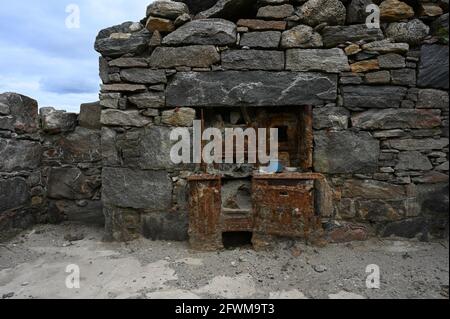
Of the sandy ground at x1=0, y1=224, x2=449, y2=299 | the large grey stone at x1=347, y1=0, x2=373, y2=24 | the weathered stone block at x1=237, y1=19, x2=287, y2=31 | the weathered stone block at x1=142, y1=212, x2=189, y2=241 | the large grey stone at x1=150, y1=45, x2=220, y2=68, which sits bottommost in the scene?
the sandy ground at x1=0, y1=224, x2=449, y2=299

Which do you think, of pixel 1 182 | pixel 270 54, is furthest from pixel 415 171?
pixel 1 182

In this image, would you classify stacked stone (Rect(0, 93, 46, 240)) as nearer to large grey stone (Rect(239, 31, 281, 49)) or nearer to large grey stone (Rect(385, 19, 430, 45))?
large grey stone (Rect(239, 31, 281, 49))

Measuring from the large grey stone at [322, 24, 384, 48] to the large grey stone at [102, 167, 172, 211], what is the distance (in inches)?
81.4

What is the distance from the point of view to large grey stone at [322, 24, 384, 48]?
266cm

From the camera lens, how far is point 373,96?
271cm

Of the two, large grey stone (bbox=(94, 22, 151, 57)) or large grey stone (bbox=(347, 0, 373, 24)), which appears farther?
large grey stone (bbox=(94, 22, 151, 57))

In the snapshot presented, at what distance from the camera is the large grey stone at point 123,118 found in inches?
112

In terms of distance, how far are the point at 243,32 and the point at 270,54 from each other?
34cm

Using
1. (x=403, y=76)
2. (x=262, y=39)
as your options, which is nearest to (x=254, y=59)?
(x=262, y=39)

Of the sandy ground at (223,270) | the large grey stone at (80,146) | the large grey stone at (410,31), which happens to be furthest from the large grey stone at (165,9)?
the sandy ground at (223,270)

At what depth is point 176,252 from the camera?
2.74 metres

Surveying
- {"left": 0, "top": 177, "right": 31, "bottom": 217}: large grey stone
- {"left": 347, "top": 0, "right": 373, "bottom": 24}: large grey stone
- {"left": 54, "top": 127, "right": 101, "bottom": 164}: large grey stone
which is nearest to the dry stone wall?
{"left": 347, "top": 0, "right": 373, "bottom": 24}: large grey stone

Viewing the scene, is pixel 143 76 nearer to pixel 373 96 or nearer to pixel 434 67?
pixel 373 96

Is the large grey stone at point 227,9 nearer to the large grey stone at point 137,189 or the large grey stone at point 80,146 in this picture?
the large grey stone at point 137,189
